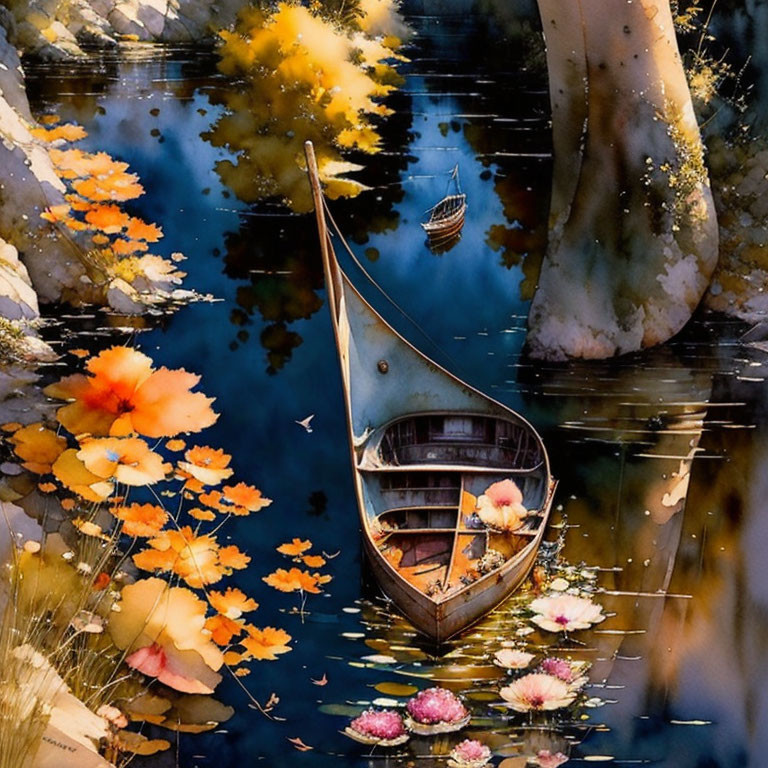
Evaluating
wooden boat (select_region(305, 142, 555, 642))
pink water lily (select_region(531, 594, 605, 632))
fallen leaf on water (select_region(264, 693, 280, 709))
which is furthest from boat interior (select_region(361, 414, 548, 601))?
fallen leaf on water (select_region(264, 693, 280, 709))

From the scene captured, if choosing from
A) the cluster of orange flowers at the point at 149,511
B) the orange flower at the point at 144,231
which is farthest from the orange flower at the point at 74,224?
the cluster of orange flowers at the point at 149,511

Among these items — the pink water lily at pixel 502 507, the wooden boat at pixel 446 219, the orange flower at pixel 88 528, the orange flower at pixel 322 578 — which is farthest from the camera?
the wooden boat at pixel 446 219

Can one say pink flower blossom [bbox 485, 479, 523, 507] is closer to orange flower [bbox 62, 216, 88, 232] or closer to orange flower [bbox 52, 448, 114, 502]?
orange flower [bbox 52, 448, 114, 502]

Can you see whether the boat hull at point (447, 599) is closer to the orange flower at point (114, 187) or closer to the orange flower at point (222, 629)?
the orange flower at point (222, 629)

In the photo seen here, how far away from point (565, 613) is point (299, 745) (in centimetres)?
60

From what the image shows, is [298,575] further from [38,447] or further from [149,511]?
[38,447]

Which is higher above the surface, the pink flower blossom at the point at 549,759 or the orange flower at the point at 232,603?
the orange flower at the point at 232,603

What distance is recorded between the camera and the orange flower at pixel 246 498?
2.45 m

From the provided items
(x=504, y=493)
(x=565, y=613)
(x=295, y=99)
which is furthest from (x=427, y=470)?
(x=295, y=99)

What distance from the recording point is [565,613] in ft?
7.72

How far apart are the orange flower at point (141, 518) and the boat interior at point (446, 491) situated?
17.6 inches

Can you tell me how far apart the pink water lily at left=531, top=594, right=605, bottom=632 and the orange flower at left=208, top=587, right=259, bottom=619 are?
0.54m

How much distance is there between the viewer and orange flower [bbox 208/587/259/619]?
221 centimetres

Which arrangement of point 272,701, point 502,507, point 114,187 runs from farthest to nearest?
point 114,187 → point 502,507 → point 272,701
